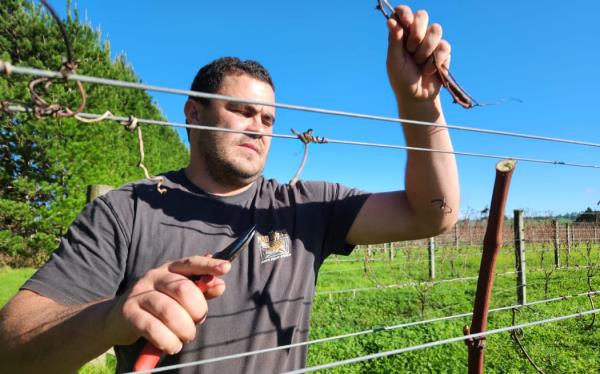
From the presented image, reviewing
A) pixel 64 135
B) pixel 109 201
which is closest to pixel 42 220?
pixel 64 135

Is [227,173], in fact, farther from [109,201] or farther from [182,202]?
[109,201]

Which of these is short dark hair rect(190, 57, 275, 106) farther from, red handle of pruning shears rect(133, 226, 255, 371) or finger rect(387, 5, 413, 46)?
red handle of pruning shears rect(133, 226, 255, 371)

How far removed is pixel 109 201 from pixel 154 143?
18.1 m

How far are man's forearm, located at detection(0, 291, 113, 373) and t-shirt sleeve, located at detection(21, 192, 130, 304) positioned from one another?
0.05 meters

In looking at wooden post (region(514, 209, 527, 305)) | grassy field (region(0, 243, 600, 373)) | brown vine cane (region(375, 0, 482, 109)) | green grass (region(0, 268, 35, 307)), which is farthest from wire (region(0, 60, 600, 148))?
green grass (region(0, 268, 35, 307))

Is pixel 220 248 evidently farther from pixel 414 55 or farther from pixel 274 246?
pixel 414 55

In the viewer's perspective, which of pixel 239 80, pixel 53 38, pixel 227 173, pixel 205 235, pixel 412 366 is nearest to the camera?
pixel 205 235

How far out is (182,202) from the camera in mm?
1517

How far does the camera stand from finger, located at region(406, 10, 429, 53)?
1.09m

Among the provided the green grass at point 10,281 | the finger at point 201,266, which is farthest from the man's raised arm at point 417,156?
the green grass at point 10,281

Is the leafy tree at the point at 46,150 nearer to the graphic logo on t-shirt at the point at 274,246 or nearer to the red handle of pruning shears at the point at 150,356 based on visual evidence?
the graphic logo on t-shirt at the point at 274,246

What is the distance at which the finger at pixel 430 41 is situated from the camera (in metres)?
1.11

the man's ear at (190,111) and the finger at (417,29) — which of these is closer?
the finger at (417,29)

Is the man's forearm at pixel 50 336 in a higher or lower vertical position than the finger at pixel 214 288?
lower
